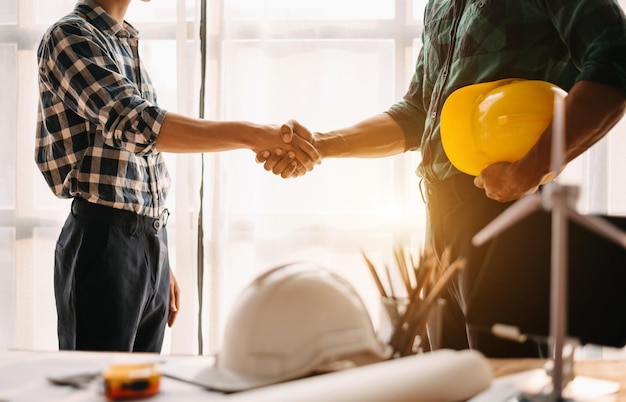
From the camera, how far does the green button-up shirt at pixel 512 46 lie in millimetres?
1118

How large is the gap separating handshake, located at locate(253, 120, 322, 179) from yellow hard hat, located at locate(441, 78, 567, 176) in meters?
0.72

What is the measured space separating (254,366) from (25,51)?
7.19 ft

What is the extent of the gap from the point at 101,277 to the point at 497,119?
1.12 metres

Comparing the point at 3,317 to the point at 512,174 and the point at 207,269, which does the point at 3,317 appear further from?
the point at 512,174

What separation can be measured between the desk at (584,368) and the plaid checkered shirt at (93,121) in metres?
1.08

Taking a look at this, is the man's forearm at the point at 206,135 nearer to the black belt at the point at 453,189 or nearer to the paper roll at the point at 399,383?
the black belt at the point at 453,189

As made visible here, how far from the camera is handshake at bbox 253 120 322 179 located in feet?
5.90

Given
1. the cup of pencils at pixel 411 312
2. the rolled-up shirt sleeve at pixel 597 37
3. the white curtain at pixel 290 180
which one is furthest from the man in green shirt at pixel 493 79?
the white curtain at pixel 290 180

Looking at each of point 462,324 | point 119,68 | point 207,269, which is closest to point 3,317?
point 207,269

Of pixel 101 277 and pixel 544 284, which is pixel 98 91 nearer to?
pixel 101 277

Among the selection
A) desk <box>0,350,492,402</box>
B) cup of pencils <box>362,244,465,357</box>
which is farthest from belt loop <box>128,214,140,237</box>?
cup of pencils <box>362,244,465,357</box>

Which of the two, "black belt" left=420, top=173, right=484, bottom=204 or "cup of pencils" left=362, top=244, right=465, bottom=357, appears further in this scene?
"black belt" left=420, top=173, right=484, bottom=204

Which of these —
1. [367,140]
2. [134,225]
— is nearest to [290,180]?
[367,140]

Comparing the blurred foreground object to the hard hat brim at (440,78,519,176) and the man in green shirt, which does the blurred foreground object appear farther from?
the hard hat brim at (440,78,519,176)
